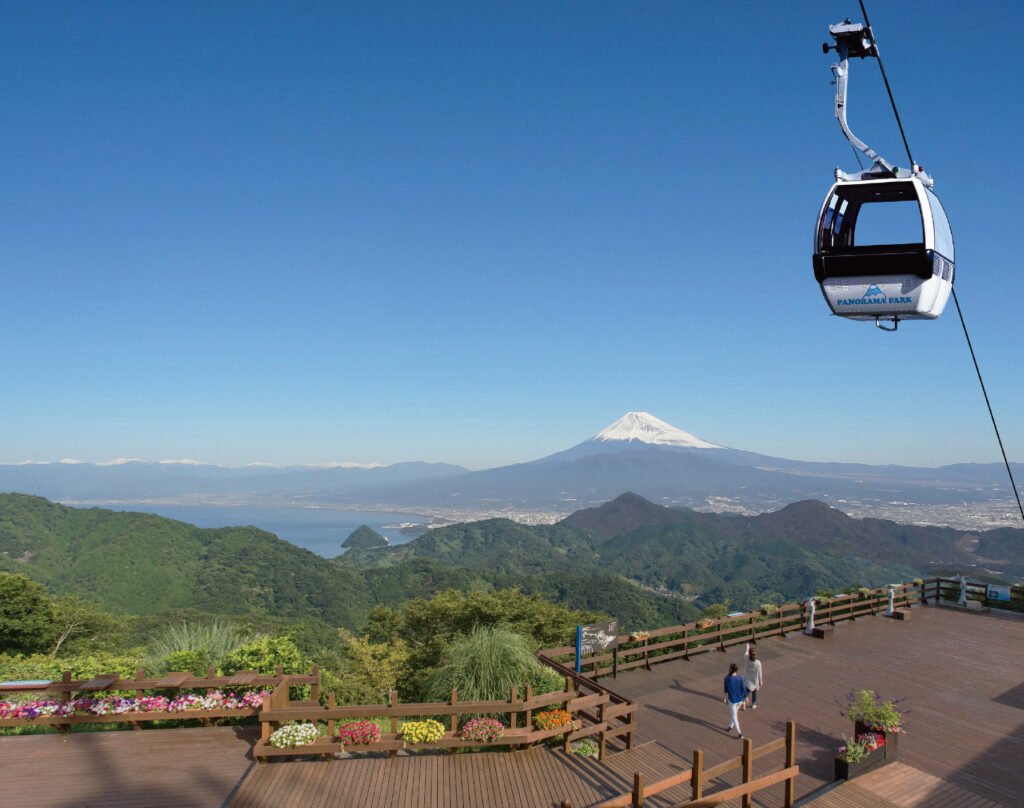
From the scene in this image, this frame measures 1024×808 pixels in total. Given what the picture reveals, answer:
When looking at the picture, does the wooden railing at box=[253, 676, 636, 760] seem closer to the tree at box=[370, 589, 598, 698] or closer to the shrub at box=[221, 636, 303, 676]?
the shrub at box=[221, 636, 303, 676]

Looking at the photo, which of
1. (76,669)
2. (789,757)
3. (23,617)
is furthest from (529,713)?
(23,617)

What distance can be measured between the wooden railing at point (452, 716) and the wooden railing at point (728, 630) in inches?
83.3

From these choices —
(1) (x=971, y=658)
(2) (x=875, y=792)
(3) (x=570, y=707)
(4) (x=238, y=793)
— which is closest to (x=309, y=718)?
(4) (x=238, y=793)

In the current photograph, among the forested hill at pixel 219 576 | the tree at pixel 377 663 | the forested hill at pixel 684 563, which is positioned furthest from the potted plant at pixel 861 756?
the forested hill at pixel 684 563

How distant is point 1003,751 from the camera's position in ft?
29.2

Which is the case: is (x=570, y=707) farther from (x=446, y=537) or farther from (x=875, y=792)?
(x=446, y=537)

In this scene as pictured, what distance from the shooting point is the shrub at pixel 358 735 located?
24.7 ft

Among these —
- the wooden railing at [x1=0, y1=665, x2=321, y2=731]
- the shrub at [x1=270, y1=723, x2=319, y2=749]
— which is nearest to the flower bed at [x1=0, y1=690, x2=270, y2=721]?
the wooden railing at [x1=0, y1=665, x2=321, y2=731]

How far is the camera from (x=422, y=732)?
778 centimetres

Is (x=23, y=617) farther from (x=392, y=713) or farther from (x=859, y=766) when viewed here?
(x=859, y=766)

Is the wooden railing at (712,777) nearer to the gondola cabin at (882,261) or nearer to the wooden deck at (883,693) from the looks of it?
the wooden deck at (883,693)

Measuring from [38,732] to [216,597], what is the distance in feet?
303

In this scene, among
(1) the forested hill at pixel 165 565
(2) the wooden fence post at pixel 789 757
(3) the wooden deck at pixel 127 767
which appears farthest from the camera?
(1) the forested hill at pixel 165 565

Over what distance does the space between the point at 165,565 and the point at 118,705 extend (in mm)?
105969
